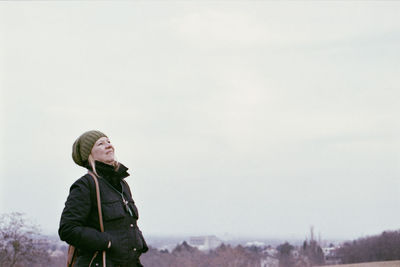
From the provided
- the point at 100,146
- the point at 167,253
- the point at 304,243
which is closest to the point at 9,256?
the point at 167,253

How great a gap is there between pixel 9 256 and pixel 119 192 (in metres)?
14.4

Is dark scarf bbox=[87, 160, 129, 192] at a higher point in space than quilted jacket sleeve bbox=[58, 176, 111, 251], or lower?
higher

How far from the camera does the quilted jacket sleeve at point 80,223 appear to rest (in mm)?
3721

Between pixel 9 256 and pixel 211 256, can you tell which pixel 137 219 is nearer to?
pixel 9 256

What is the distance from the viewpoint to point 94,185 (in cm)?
391

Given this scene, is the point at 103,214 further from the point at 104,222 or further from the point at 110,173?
the point at 110,173

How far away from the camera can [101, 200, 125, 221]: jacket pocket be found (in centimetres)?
386

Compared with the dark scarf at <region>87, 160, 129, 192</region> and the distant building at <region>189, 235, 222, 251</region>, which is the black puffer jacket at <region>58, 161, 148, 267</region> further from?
the distant building at <region>189, 235, 222, 251</region>

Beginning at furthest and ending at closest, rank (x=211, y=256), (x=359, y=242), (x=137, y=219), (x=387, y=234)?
(x=211, y=256), (x=359, y=242), (x=387, y=234), (x=137, y=219)

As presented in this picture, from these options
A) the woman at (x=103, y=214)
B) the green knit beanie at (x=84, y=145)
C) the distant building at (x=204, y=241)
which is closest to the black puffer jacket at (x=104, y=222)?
the woman at (x=103, y=214)

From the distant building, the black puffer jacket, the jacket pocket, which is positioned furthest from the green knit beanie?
the distant building

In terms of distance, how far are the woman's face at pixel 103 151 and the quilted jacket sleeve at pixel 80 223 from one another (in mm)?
233

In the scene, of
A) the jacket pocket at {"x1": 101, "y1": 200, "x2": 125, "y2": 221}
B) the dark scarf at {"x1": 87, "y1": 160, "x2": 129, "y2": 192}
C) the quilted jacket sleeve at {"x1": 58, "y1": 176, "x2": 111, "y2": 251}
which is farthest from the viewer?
the dark scarf at {"x1": 87, "y1": 160, "x2": 129, "y2": 192}

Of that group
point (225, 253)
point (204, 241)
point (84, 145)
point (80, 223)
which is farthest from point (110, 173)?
point (204, 241)
